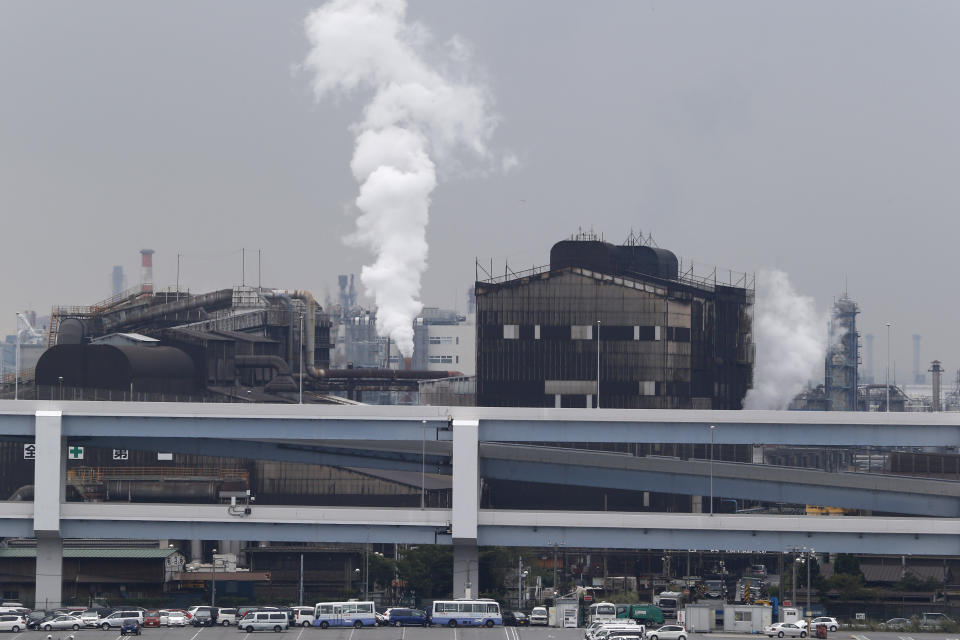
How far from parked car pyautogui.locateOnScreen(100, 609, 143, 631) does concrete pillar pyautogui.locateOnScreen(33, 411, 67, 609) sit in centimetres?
549

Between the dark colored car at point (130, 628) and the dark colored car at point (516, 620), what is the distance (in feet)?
62.1

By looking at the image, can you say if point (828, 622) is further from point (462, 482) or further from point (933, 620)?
point (462, 482)

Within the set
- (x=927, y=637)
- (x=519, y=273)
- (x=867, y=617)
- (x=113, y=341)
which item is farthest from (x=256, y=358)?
(x=927, y=637)

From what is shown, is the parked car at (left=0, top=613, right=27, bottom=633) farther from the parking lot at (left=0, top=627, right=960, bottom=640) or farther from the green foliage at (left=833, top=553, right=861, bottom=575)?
the green foliage at (left=833, top=553, right=861, bottom=575)

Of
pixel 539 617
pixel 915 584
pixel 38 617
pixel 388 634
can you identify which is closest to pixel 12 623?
pixel 38 617

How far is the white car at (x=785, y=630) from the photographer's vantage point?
6925cm

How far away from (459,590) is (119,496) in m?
45.2

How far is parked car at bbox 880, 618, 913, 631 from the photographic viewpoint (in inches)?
2921

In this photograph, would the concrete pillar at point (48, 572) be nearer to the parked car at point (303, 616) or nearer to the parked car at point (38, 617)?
the parked car at point (38, 617)

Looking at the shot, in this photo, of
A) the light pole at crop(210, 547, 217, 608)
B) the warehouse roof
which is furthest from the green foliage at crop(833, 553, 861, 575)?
the warehouse roof

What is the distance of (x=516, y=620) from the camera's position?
7300cm

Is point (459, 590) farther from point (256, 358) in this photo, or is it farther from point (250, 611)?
point (256, 358)

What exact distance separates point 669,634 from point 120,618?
91.1ft

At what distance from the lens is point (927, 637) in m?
69.9
